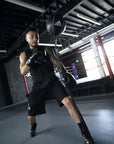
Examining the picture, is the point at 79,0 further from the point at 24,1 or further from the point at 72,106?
the point at 72,106

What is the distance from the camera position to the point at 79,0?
113 inches

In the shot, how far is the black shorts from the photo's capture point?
1.19 metres

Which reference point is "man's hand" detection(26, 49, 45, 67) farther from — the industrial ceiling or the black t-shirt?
the industrial ceiling

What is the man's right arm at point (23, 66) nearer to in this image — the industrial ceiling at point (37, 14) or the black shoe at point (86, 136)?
the black shoe at point (86, 136)

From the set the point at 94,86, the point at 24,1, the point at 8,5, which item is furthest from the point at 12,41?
the point at 94,86

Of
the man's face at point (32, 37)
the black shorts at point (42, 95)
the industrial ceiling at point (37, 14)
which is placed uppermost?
the industrial ceiling at point (37, 14)

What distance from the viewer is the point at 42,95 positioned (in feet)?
4.07

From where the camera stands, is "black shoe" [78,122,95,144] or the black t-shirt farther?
the black t-shirt

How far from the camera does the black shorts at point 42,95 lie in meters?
1.19

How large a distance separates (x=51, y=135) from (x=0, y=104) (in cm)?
542

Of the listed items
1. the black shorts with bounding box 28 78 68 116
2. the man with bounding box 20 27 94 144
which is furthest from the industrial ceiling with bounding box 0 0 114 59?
the black shorts with bounding box 28 78 68 116

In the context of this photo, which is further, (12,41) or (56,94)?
(12,41)

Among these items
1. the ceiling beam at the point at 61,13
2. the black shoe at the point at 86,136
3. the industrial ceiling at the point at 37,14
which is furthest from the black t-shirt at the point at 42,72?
the ceiling beam at the point at 61,13

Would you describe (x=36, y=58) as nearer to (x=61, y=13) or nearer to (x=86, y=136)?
(x=86, y=136)
